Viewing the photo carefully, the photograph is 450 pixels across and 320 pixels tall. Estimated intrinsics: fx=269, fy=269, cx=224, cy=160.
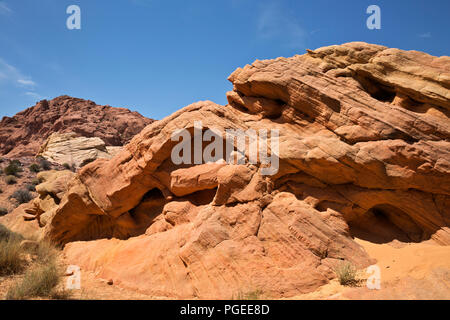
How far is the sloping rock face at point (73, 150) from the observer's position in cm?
3603

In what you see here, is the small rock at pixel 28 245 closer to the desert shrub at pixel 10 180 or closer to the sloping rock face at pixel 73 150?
the desert shrub at pixel 10 180

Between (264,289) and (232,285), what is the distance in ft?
2.38

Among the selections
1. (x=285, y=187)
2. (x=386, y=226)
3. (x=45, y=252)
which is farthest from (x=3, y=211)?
(x=386, y=226)

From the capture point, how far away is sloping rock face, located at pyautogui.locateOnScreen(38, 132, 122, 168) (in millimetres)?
36031

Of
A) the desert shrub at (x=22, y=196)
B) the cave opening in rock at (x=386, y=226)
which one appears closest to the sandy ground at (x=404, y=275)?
the cave opening in rock at (x=386, y=226)

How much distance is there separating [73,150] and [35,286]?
3662 centimetres

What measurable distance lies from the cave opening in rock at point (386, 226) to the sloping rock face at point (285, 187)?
4cm

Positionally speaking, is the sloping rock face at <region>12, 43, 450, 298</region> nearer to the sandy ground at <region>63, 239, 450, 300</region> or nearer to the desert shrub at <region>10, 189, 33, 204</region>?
the sandy ground at <region>63, 239, 450, 300</region>

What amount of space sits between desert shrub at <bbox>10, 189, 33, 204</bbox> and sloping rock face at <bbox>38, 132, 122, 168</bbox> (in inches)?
585

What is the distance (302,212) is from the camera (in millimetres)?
7434

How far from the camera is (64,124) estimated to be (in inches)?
2040
